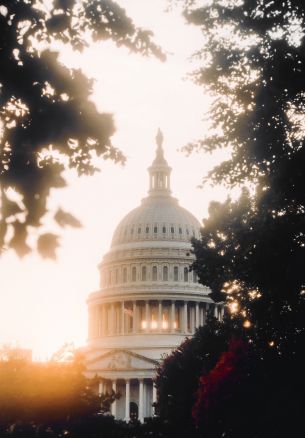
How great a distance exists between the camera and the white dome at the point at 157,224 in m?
101

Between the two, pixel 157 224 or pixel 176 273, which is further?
pixel 157 224

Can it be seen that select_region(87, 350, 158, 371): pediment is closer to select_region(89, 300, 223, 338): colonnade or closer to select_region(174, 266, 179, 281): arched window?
select_region(89, 300, 223, 338): colonnade

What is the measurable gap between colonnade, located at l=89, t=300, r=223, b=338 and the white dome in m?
11.4

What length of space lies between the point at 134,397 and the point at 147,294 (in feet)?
54.2

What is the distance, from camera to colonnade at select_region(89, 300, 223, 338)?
9356 cm

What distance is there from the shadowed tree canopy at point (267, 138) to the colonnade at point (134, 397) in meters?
62.7

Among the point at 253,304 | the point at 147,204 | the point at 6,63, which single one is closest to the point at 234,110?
the point at 253,304

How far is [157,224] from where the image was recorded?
4045 inches

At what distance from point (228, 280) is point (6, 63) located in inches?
819

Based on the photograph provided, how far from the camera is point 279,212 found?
2008cm

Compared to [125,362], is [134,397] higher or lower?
lower

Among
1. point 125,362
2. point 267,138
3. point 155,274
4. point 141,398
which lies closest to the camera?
point 267,138

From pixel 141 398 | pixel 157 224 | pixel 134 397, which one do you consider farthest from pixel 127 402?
pixel 157 224

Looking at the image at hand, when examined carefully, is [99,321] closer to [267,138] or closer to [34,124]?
[267,138]
